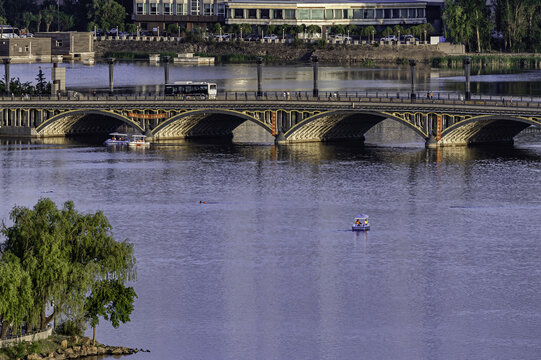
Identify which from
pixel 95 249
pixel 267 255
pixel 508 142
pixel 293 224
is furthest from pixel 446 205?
pixel 95 249

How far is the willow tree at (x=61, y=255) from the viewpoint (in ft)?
287

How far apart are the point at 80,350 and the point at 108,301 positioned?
13.1 ft

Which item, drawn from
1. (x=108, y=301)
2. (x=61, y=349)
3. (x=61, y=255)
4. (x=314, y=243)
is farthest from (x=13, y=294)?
(x=314, y=243)

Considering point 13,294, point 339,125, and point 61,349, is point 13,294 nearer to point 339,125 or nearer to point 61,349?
point 61,349

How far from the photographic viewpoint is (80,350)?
88.4 m

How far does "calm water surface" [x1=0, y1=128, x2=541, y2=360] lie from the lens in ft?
314

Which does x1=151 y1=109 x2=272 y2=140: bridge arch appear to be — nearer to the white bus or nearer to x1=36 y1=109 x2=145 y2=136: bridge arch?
x1=36 y1=109 x2=145 y2=136: bridge arch

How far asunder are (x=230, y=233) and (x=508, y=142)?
66762 millimetres

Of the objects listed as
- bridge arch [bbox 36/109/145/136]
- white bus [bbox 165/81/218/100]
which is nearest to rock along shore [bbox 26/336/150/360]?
bridge arch [bbox 36/109/145/136]

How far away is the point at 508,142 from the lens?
7269 inches

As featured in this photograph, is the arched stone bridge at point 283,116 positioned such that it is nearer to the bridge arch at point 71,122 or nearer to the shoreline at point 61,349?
the bridge arch at point 71,122

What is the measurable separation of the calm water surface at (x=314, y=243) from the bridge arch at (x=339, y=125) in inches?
142

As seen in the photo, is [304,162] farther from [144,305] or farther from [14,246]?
[14,246]

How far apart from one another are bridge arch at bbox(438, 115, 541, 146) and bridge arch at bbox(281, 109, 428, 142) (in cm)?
327
